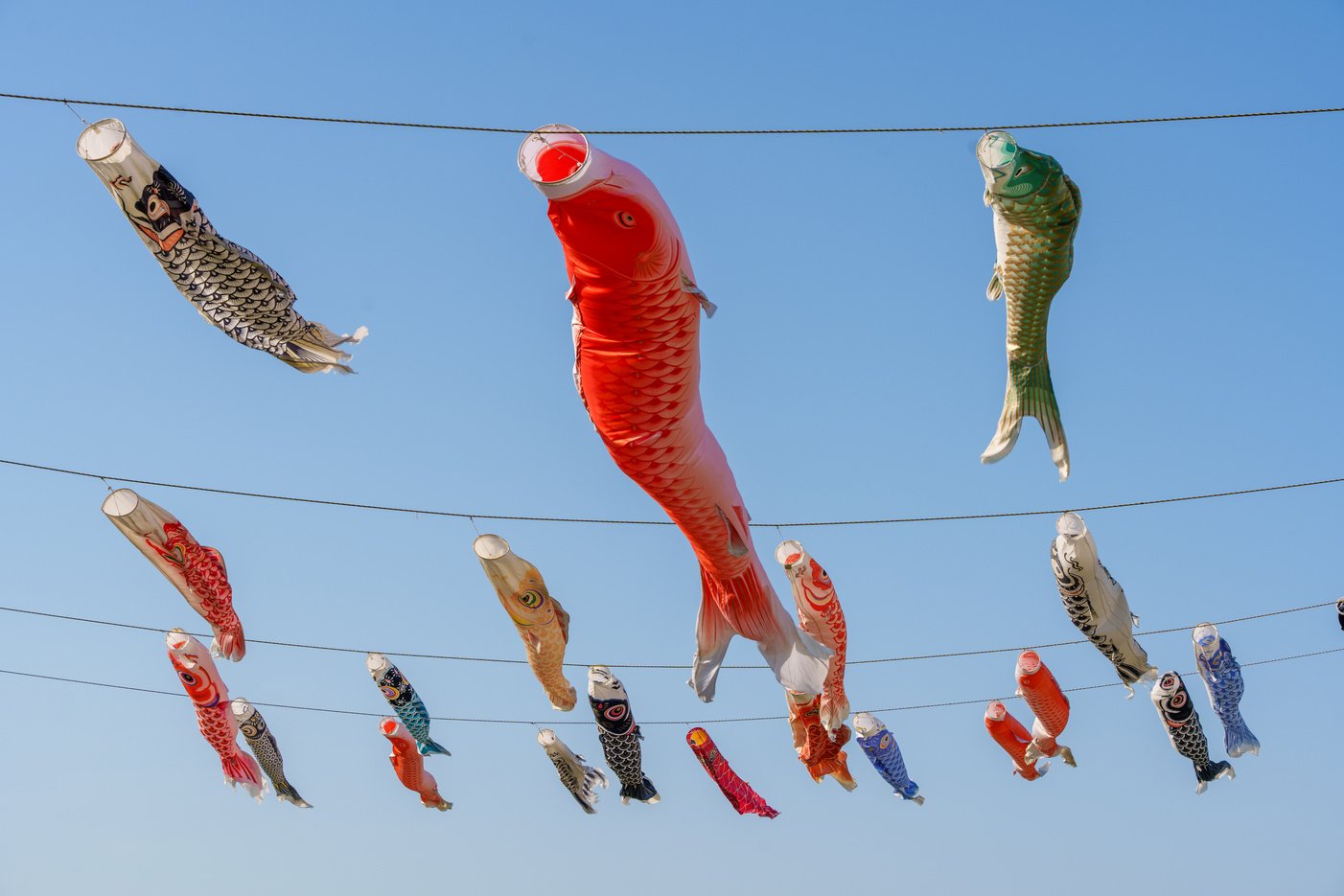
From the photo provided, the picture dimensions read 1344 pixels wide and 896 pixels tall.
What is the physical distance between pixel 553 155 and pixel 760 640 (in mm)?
3053

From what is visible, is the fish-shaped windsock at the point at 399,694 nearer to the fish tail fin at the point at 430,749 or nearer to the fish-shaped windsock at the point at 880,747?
the fish tail fin at the point at 430,749

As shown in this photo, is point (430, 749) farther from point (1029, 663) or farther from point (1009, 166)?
point (1009, 166)

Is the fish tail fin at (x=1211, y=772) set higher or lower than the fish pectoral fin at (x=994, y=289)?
lower

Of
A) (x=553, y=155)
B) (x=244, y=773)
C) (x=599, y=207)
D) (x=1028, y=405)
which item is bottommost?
(x=244, y=773)

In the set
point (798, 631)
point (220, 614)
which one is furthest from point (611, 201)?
point (220, 614)

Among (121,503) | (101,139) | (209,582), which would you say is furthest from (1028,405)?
(121,503)

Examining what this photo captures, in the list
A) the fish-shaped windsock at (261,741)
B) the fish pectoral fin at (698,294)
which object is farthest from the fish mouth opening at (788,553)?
the fish-shaped windsock at (261,741)

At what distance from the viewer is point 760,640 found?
7602 millimetres

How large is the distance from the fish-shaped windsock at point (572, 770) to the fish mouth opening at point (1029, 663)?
349cm

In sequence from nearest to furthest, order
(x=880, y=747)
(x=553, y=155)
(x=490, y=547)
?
1. (x=553, y=155)
2. (x=490, y=547)
3. (x=880, y=747)

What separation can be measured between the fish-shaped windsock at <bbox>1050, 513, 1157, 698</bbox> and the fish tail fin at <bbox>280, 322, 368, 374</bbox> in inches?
177

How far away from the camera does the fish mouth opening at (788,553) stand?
8609 millimetres

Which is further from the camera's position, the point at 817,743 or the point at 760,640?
the point at 817,743

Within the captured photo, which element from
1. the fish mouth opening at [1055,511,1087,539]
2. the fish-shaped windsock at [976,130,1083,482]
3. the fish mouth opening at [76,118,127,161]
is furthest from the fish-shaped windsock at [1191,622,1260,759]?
the fish mouth opening at [76,118,127,161]
